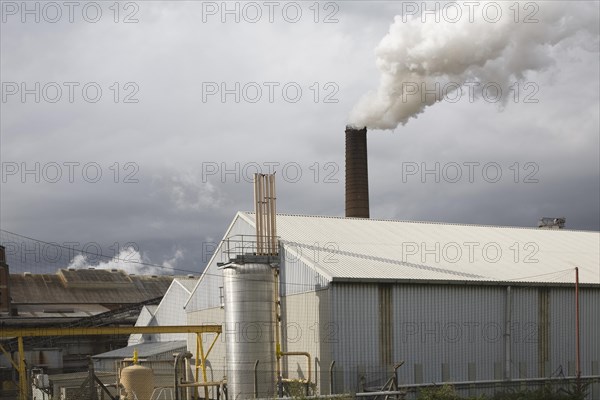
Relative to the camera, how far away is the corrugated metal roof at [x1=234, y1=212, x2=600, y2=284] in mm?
31625

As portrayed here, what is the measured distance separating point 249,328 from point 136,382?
195 inches

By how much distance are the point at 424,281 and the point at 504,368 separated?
516 cm

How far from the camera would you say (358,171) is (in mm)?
41719

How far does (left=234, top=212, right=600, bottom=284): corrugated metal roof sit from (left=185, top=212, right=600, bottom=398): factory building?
0.27 ft

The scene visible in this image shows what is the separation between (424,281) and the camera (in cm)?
3102

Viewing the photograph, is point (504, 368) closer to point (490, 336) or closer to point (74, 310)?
point (490, 336)

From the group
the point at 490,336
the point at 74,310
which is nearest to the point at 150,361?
the point at 490,336

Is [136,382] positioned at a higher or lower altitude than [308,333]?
lower

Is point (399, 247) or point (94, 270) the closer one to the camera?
point (399, 247)

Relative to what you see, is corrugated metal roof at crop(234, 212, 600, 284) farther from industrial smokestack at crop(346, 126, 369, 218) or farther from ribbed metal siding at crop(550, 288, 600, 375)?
industrial smokestack at crop(346, 126, 369, 218)

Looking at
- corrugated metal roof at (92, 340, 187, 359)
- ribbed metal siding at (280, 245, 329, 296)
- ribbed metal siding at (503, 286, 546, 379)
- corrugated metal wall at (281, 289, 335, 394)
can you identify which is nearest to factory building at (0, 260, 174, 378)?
corrugated metal roof at (92, 340, 187, 359)

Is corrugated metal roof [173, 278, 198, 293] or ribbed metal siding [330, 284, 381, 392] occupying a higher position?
corrugated metal roof [173, 278, 198, 293]

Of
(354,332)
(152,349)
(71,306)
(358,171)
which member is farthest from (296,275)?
(71,306)

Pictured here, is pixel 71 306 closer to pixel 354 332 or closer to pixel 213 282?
pixel 213 282
